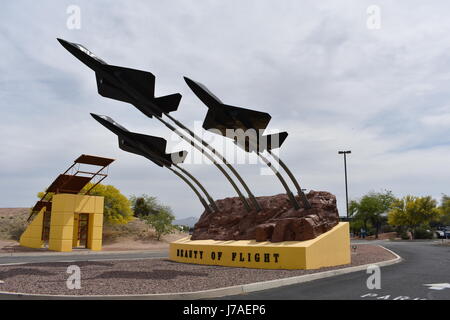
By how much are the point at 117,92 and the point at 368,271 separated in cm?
1361

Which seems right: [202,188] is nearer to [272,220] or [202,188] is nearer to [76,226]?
[272,220]

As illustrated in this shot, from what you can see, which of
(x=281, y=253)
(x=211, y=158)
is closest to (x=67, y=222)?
(x=211, y=158)

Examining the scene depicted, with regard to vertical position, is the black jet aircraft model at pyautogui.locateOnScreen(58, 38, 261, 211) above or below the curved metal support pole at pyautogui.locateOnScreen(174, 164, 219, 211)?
above

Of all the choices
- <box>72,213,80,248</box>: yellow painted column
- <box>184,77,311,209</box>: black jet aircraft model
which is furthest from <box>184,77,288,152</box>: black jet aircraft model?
<box>72,213,80,248</box>: yellow painted column

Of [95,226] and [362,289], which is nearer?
[362,289]

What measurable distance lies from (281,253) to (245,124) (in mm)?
5817

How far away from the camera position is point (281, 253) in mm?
15273

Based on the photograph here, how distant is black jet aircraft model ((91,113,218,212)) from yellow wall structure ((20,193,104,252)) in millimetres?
10988

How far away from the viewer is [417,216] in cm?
5422

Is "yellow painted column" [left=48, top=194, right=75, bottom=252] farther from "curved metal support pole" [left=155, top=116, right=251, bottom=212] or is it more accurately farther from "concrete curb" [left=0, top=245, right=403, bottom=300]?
"concrete curb" [left=0, top=245, right=403, bottom=300]

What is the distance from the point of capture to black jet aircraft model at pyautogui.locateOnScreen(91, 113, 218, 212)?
20703 mm

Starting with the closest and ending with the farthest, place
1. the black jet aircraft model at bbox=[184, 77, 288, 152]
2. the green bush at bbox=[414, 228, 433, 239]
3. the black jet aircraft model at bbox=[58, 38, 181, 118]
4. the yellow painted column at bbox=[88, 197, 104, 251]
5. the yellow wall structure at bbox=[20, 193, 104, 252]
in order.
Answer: the black jet aircraft model at bbox=[184, 77, 288, 152]
the black jet aircraft model at bbox=[58, 38, 181, 118]
the yellow wall structure at bbox=[20, 193, 104, 252]
the yellow painted column at bbox=[88, 197, 104, 251]
the green bush at bbox=[414, 228, 433, 239]
